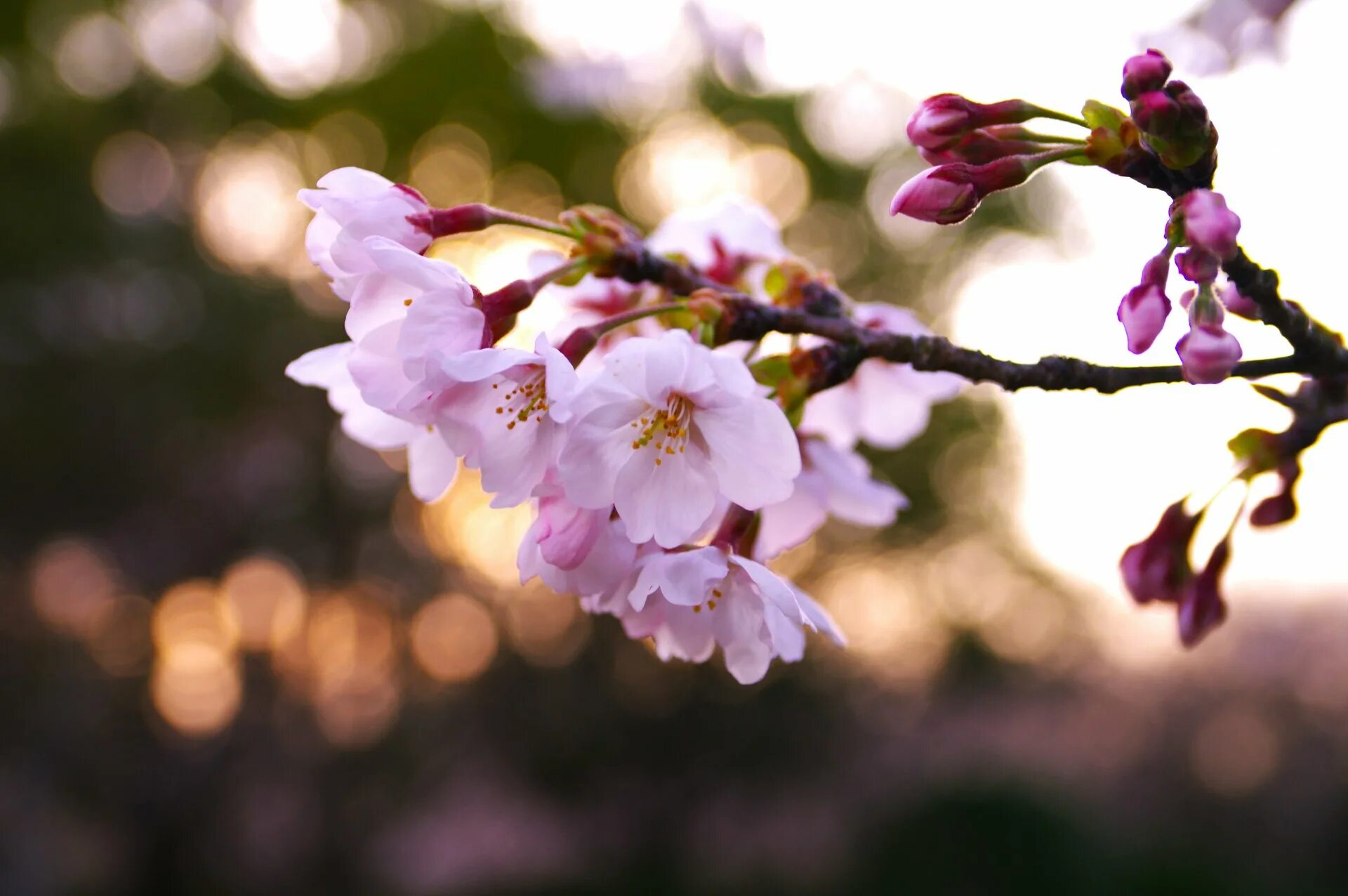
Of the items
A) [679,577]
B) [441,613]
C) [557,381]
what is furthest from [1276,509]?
[441,613]

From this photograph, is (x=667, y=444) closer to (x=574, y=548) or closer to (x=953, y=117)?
(x=574, y=548)

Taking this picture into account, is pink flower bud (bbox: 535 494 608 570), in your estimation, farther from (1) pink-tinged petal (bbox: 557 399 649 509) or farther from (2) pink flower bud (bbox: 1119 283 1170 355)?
(2) pink flower bud (bbox: 1119 283 1170 355)

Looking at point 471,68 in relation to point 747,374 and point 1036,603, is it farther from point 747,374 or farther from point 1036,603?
point 747,374

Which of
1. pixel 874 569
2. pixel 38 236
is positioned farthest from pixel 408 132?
pixel 874 569

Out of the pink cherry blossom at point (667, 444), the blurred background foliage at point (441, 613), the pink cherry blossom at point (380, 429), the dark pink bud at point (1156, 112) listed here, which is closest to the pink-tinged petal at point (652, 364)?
the pink cherry blossom at point (667, 444)

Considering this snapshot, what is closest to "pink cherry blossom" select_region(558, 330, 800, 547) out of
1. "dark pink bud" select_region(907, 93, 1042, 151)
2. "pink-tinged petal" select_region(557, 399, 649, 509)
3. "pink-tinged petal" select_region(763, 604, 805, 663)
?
"pink-tinged petal" select_region(557, 399, 649, 509)
